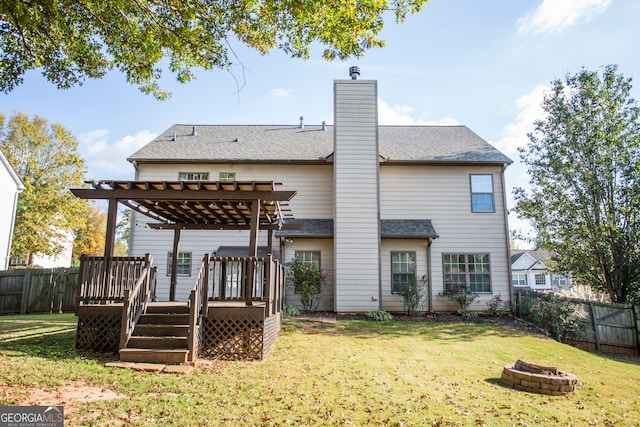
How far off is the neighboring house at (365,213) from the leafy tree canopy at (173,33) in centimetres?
624

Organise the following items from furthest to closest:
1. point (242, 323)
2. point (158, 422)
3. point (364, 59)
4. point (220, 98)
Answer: point (220, 98) → point (364, 59) → point (242, 323) → point (158, 422)

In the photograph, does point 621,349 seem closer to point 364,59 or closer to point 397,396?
point 397,396

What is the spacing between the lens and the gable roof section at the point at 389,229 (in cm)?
1418

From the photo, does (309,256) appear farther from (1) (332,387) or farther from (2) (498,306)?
(1) (332,387)

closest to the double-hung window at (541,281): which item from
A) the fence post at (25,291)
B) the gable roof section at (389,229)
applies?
the gable roof section at (389,229)

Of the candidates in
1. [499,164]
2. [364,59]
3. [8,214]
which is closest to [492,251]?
[499,164]

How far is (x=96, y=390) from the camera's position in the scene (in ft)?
16.9

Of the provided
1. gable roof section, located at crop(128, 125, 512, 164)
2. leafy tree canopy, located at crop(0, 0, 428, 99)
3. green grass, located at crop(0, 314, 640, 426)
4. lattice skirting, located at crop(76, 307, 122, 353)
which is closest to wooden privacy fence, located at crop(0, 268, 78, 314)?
gable roof section, located at crop(128, 125, 512, 164)

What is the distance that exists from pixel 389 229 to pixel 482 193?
399cm

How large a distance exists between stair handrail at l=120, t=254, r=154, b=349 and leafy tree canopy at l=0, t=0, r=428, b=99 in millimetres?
4181

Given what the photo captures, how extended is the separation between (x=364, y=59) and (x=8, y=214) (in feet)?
63.7

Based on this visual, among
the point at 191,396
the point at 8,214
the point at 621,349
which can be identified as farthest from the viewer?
the point at 8,214

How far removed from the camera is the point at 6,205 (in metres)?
19.1

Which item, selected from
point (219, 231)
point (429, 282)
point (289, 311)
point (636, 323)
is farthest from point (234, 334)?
point (636, 323)
